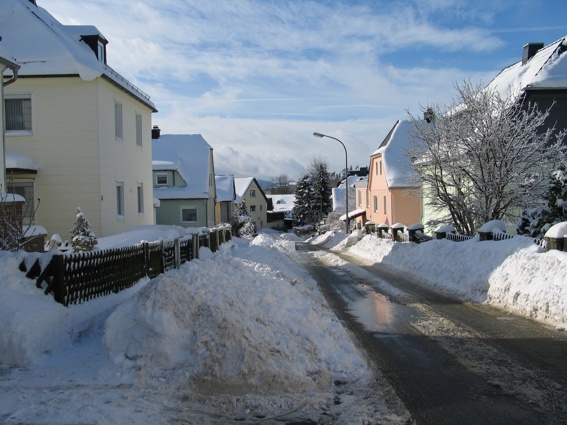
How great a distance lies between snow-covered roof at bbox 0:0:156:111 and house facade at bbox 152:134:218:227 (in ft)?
64.2

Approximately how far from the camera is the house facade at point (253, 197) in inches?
3268

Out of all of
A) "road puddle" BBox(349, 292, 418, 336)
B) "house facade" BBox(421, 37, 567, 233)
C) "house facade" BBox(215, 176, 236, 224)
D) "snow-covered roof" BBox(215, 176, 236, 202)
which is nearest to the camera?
"road puddle" BBox(349, 292, 418, 336)

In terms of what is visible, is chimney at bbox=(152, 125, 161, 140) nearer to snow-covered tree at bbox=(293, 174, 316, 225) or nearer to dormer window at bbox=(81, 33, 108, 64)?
dormer window at bbox=(81, 33, 108, 64)

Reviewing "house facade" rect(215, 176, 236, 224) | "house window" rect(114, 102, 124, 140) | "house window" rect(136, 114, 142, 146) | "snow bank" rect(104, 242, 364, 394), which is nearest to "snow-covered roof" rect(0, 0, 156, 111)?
"house window" rect(114, 102, 124, 140)

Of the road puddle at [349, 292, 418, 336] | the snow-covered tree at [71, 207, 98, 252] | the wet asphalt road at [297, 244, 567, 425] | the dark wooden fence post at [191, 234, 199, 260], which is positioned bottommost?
the road puddle at [349, 292, 418, 336]

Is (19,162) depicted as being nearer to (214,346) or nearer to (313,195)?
(214,346)

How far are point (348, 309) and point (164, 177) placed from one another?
97.4 feet

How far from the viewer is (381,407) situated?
5.45 metres

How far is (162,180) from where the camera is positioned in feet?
127

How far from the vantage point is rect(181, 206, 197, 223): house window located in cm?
3772

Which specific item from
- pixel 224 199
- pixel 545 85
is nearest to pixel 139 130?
pixel 545 85

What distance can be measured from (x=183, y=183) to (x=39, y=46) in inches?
853

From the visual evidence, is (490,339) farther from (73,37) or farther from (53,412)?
(73,37)

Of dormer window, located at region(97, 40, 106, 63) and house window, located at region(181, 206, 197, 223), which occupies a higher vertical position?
dormer window, located at region(97, 40, 106, 63)
